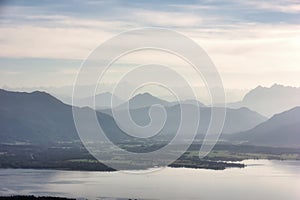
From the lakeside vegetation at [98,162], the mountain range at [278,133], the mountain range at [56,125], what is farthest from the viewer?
the mountain range at [56,125]

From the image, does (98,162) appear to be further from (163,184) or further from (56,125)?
(56,125)

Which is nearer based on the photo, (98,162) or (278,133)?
(98,162)

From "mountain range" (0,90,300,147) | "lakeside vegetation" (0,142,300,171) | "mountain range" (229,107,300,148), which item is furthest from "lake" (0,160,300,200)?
"mountain range" (0,90,300,147)

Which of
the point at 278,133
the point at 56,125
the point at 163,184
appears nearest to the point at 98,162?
the point at 163,184

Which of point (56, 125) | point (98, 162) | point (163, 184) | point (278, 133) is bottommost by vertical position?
point (163, 184)

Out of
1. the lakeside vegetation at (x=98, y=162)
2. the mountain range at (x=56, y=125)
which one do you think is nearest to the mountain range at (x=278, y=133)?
the mountain range at (x=56, y=125)

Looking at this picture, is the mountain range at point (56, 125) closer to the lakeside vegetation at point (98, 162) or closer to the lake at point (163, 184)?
the lakeside vegetation at point (98, 162)

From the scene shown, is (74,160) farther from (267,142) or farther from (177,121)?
(177,121)

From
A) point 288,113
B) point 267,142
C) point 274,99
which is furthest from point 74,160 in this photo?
point 274,99

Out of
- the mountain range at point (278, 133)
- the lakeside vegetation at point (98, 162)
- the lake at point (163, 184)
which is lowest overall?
the lake at point (163, 184)

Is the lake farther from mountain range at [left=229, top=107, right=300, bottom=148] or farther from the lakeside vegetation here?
mountain range at [left=229, top=107, right=300, bottom=148]
